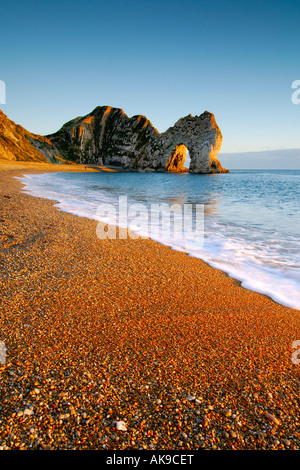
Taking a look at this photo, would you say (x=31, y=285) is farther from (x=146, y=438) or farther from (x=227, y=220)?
(x=227, y=220)

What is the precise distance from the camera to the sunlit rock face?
91125mm

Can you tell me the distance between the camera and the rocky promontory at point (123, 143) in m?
88.2

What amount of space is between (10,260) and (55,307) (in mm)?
2044

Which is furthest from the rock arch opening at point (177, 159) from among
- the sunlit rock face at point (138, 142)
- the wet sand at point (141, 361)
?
the wet sand at point (141, 361)

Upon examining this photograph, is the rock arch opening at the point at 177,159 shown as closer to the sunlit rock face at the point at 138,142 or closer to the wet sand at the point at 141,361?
the sunlit rock face at the point at 138,142

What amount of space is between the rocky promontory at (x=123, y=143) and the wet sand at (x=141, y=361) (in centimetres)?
7621

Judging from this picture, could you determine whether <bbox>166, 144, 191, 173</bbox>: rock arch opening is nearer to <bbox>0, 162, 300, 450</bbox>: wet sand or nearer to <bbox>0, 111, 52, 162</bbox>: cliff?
<bbox>0, 111, 52, 162</bbox>: cliff

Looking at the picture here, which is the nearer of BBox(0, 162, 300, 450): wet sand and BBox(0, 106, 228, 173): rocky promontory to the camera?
BBox(0, 162, 300, 450): wet sand

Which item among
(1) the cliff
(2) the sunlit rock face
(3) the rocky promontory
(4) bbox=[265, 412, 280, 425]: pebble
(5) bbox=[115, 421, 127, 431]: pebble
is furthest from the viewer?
(2) the sunlit rock face

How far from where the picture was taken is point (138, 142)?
11594 cm

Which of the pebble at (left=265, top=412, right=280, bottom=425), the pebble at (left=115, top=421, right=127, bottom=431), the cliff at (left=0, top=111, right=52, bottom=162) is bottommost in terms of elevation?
the pebble at (left=265, top=412, right=280, bottom=425)

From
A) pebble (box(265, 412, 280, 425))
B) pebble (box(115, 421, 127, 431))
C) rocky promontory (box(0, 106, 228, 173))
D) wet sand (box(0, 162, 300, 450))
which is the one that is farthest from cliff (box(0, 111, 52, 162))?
pebble (box(265, 412, 280, 425))
